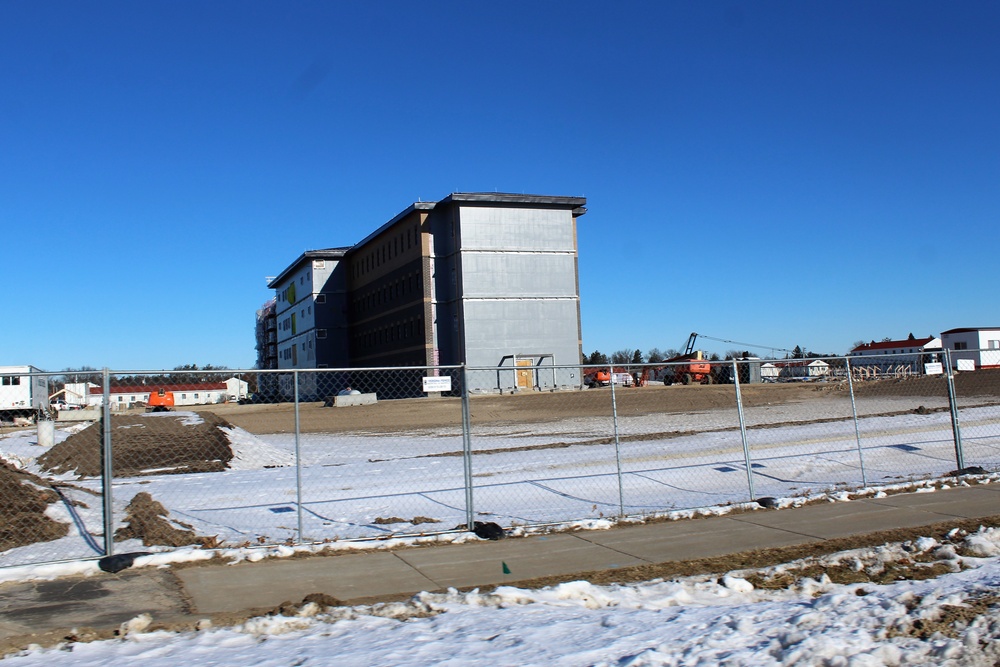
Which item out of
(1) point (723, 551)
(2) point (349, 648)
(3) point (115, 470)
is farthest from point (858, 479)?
(3) point (115, 470)

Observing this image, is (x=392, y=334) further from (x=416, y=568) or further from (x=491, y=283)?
(x=416, y=568)

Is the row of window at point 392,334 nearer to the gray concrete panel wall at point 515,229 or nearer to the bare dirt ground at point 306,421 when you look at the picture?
the gray concrete panel wall at point 515,229

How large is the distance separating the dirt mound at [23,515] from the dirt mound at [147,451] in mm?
6769

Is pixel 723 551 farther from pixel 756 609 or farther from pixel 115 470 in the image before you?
pixel 115 470

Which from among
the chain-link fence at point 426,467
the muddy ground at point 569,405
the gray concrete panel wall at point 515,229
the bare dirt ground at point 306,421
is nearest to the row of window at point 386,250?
the gray concrete panel wall at point 515,229

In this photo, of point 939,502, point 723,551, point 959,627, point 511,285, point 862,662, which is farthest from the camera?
point 511,285

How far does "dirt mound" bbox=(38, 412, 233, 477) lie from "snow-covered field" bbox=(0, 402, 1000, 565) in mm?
541

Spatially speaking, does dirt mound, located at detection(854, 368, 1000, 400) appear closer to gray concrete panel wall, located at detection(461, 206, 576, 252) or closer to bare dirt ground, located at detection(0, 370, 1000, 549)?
bare dirt ground, located at detection(0, 370, 1000, 549)

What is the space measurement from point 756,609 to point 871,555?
2.37 m

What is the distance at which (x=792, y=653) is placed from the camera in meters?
5.07

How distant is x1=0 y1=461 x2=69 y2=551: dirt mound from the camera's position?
9484mm

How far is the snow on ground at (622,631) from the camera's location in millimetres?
5148

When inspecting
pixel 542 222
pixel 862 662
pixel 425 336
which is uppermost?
pixel 542 222

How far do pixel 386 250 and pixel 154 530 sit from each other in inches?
2640
